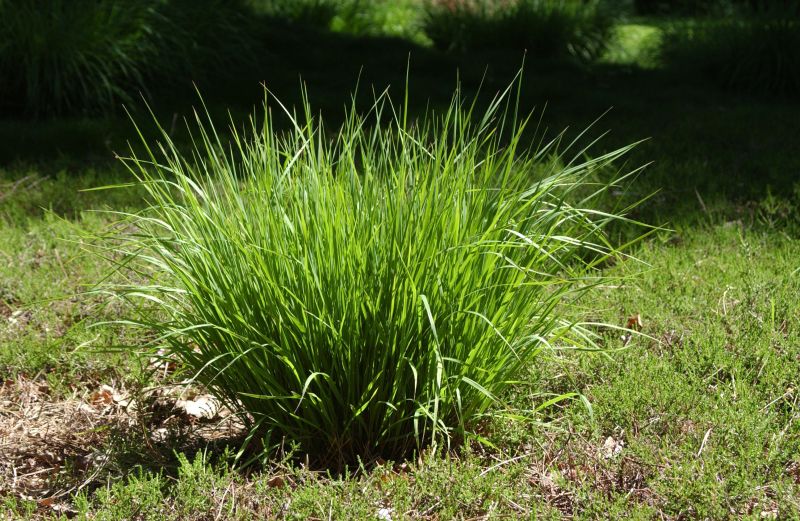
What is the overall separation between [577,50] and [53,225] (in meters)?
6.73

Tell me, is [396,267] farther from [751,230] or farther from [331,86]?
[331,86]

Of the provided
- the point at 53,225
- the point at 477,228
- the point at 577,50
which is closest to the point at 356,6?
the point at 577,50

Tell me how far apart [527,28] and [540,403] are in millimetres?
7387

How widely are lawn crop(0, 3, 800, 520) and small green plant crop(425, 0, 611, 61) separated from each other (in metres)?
4.35

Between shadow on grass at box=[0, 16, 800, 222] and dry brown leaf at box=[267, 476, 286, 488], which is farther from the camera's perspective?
shadow on grass at box=[0, 16, 800, 222]

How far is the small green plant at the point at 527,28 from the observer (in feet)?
32.3

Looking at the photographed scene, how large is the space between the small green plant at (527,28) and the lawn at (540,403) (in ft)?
14.3

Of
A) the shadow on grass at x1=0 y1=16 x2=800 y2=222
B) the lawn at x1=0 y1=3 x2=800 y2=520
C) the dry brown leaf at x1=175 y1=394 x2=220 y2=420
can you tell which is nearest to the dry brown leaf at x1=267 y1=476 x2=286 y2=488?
the lawn at x1=0 y1=3 x2=800 y2=520

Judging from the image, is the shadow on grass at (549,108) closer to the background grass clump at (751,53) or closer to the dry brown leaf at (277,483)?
the background grass clump at (751,53)

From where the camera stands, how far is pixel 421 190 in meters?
2.66

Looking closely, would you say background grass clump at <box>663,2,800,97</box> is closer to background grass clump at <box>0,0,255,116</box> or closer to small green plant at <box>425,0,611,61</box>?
small green plant at <box>425,0,611,61</box>

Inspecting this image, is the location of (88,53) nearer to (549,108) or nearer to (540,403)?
(549,108)

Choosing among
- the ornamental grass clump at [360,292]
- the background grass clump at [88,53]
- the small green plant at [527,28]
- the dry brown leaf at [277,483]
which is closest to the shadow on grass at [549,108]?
the background grass clump at [88,53]

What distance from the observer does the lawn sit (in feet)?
8.63
